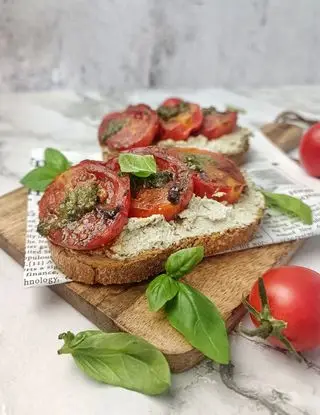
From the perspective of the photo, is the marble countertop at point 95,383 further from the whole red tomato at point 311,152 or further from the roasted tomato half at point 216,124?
the roasted tomato half at point 216,124

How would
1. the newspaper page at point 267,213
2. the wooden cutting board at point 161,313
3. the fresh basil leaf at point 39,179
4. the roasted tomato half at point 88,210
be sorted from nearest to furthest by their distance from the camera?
the wooden cutting board at point 161,313 < the roasted tomato half at point 88,210 < the newspaper page at point 267,213 < the fresh basil leaf at point 39,179

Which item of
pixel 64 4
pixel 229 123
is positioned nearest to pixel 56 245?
pixel 229 123

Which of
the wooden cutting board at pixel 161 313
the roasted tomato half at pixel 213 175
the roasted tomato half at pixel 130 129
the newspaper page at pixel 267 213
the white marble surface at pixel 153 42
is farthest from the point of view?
the white marble surface at pixel 153 42

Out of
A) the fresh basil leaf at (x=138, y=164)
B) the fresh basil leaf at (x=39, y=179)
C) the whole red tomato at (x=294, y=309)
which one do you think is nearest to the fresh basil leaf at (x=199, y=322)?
the whole red tomato at (x=294, y=309)

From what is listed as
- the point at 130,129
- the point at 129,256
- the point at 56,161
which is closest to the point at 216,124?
the point at 130,129

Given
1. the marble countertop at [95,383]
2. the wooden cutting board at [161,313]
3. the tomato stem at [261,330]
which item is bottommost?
the marble countertop at [95,383]

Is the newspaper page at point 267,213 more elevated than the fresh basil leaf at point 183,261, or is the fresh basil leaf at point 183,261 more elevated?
the fresh basil leaf at point 183,261
